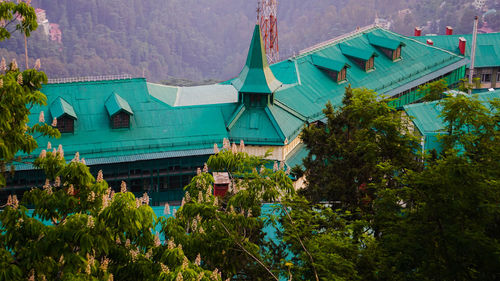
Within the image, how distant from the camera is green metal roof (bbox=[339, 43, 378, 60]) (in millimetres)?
74812

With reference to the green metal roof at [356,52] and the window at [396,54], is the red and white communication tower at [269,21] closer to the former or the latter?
the green metal roof at [356,52]

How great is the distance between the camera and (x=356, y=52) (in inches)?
2982

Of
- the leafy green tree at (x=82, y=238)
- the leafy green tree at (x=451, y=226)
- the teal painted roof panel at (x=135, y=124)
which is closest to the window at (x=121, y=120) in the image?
the teal painted roof panel at (x=135, y=124)

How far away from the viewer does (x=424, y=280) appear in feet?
74.8

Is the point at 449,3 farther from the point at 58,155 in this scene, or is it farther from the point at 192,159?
the point at 58,155

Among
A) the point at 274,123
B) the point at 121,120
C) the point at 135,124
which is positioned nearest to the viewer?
the point at 121,120

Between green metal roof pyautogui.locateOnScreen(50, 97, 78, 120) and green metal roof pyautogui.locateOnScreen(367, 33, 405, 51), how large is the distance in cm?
3747

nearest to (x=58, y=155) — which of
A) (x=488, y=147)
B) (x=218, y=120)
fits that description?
(x=488, y=147)

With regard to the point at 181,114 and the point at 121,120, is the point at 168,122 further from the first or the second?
the point at 121,120

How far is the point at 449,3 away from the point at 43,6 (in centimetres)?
10813

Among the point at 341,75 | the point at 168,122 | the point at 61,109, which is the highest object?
the point at 341,75

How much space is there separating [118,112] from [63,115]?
13.6 feet

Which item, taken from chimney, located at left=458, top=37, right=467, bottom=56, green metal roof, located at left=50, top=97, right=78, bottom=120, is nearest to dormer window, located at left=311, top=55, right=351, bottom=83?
chimney, located at left=458, top=37, right=467, bottom=56

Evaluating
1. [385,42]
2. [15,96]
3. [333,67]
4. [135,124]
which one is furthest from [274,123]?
[15,96]
